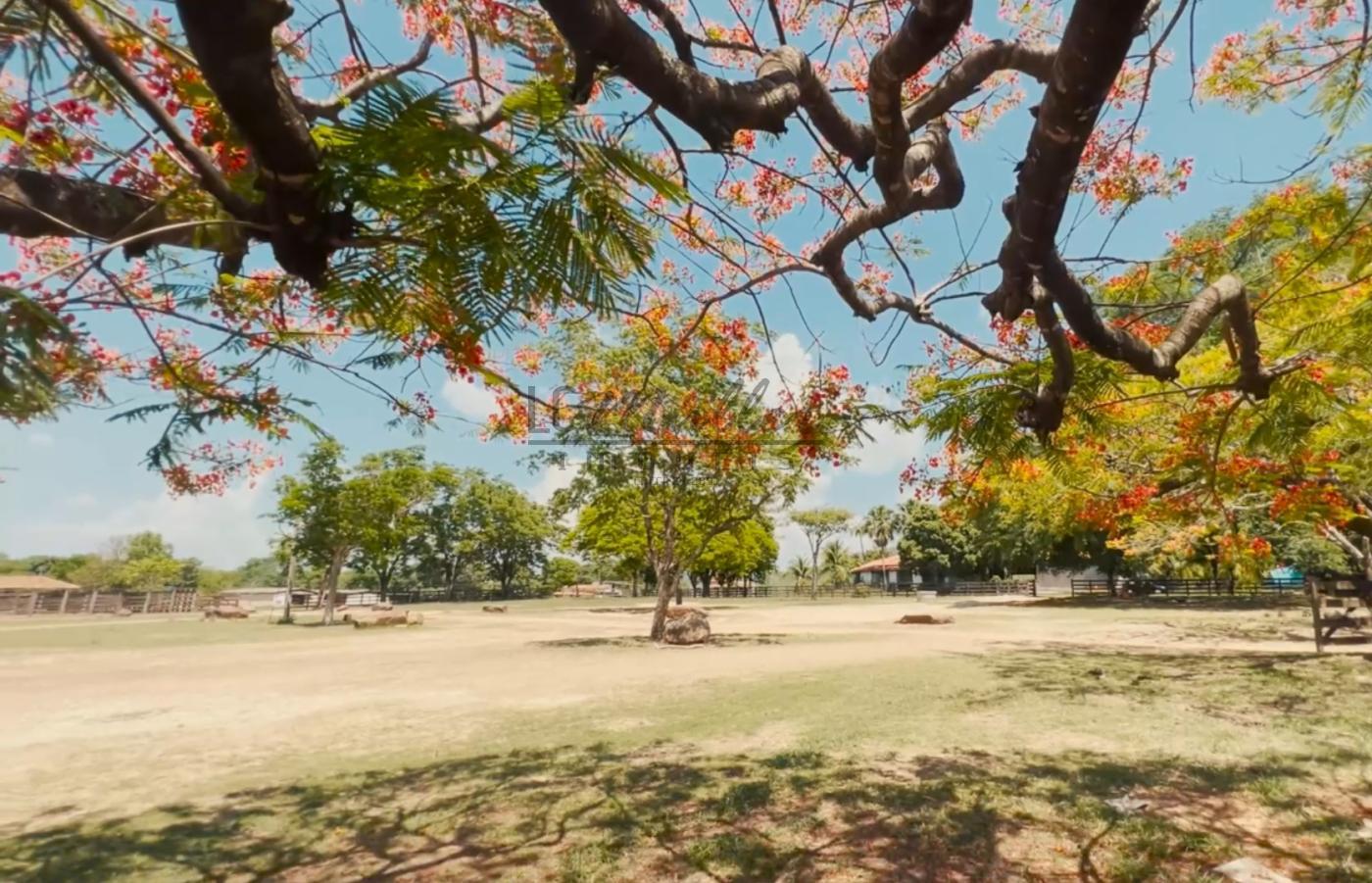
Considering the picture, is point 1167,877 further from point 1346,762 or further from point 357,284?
point 357,284

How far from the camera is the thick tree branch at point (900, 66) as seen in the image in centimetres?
178

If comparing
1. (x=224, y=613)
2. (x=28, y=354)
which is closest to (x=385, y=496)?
(x=224, y=613)

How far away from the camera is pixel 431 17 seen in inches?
166

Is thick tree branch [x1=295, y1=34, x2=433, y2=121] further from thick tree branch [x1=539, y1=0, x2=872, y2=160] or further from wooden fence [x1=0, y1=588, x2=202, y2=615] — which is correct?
wooden fence [x1=0, y1=588, x2=202, y2=615]

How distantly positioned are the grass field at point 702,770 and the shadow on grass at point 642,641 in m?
4.55

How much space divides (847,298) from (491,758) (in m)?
4.50

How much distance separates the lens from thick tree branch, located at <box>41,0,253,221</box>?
1.50m

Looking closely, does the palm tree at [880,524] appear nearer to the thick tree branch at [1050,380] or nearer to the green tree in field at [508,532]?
the green tree in field at [508,532]

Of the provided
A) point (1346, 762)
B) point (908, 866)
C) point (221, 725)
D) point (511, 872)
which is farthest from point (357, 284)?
point (221, 725)

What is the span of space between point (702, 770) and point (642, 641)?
11.8m

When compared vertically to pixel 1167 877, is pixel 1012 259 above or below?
above

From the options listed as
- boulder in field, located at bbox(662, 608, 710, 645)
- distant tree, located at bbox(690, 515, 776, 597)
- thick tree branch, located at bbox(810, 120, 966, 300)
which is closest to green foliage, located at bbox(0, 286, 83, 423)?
thick tree branch, located at bbox(810, 120, 966, 300)

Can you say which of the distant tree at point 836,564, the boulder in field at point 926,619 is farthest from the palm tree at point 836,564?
the boulder in field at point 926,619

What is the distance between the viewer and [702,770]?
17.2 feet
